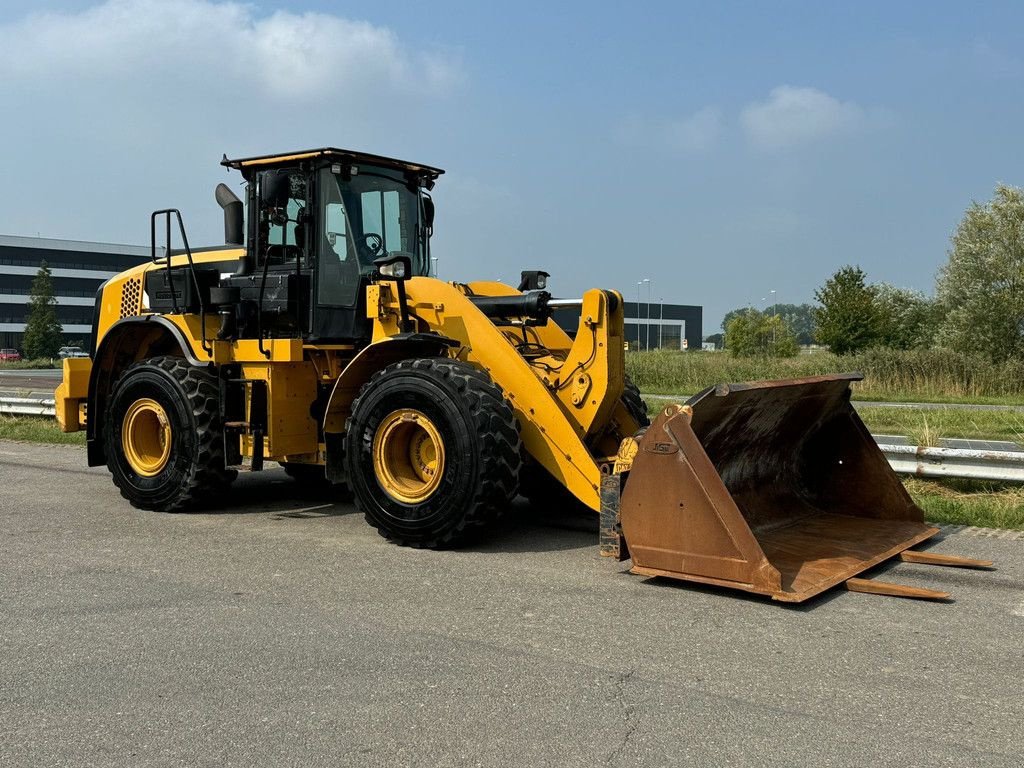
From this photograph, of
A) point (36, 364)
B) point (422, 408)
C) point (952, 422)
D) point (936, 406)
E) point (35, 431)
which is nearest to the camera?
point (422, 408)

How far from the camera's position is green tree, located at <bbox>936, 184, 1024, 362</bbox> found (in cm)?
3462

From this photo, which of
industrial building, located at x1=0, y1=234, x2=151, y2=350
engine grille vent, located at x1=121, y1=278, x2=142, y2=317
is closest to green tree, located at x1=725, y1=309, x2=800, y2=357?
industrial building, located at x1=0, y1=234, x2=151, y2=350

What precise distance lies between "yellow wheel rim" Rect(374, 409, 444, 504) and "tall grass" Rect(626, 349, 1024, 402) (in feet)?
64.4

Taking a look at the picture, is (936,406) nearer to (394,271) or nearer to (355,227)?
(355,227)

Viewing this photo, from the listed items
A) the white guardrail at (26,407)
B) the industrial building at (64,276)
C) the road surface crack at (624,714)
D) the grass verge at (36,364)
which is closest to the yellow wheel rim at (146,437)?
the road surface crack at (624,714)

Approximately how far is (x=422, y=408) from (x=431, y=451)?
0.40m

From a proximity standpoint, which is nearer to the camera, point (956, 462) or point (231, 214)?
point (956, 462)

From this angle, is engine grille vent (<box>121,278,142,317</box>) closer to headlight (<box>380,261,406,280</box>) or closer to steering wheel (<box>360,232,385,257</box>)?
steering wheel (<box>360,232,385,257</box>)

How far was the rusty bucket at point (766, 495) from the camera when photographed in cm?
561

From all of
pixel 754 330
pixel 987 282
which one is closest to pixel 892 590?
pixel 987 282

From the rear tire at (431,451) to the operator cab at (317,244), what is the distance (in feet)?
4.07

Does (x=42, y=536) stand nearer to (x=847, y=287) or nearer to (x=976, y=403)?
(x=976, y=403)

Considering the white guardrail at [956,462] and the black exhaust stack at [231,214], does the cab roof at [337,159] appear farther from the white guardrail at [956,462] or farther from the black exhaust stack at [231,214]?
the white guardrail at [956,462]

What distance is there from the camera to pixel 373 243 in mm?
8469
